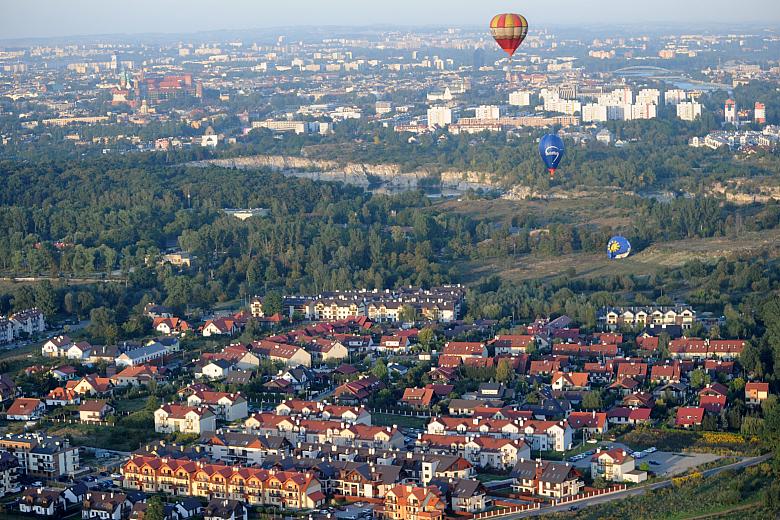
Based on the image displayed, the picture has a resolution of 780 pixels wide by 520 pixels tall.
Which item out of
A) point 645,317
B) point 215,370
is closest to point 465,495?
point 215,370

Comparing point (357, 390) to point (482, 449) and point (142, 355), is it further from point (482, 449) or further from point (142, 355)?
point (142, 355)

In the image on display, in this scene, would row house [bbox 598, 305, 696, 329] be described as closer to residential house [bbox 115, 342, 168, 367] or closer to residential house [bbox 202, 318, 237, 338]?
residential house [bbox 202, 318, 237, 338]

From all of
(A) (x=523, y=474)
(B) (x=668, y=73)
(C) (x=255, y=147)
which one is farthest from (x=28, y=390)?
(B) (x=668, y=73)

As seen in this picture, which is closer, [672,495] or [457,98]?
[672,495]

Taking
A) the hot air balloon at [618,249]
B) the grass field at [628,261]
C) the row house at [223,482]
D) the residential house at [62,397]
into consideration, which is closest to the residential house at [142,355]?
the residential house at [62,397]

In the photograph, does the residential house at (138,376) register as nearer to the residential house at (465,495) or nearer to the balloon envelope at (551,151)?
the residential house at (465,495)

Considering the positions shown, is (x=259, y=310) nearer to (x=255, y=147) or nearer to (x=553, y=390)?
(x=553, y=390)

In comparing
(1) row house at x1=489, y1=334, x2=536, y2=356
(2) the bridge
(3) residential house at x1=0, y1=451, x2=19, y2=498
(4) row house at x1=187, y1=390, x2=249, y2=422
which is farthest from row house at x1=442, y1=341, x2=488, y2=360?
(2) the bridge

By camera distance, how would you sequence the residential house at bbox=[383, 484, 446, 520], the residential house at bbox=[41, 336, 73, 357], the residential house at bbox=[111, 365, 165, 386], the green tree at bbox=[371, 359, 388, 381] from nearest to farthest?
the residential house at bbox=[383, 484, 446, 520]
the green tree at bbox=[371, 359, 388, 381]
the residential house at bbox=[111, 365, 165, 386]
the residential house at bbox=[41, 336, 73, 357]
